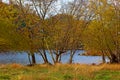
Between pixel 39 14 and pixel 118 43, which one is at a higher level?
pixel 39 14

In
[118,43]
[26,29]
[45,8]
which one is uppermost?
[45,8]

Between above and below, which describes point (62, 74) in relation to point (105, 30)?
below

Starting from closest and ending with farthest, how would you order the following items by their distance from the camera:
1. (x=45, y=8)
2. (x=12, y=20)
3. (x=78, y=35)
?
(x=12, y=20)
(x=45, y=8)
(x=78, y=35)

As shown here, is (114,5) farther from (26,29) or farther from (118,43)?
(26,29)

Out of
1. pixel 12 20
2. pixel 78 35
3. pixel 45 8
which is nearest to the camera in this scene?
pixel 12 20

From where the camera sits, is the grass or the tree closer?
the grass

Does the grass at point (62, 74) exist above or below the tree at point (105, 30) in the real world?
below

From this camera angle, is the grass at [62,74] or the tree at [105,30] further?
the tree at [105,30]

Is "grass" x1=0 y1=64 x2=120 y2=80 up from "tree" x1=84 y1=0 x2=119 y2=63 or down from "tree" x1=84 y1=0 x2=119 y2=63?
down

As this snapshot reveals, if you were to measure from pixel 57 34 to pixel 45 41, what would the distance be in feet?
5.25

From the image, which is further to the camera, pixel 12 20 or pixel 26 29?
pixel 26 29

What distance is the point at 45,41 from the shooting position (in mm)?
36125

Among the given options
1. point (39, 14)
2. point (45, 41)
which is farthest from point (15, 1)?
point (45, 41)

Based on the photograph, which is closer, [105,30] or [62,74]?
[62,74]
